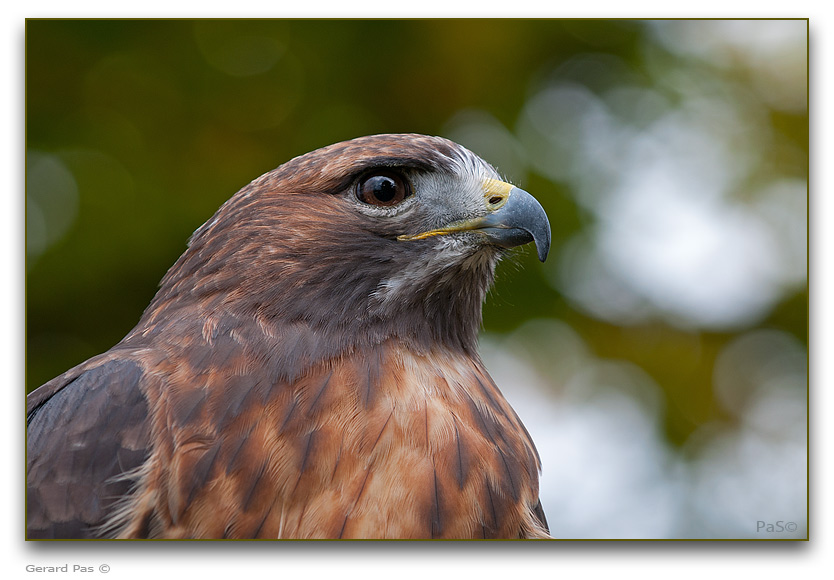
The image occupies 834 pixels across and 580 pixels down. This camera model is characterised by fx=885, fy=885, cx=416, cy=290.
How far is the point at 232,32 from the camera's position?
2.66m

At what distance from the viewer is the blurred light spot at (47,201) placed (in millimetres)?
2492

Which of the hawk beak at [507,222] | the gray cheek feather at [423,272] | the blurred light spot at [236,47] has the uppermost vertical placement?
the blurred light spot at [236,47]

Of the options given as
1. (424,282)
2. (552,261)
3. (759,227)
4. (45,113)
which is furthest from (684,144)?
(45,113)

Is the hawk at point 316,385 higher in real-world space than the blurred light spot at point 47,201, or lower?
lower

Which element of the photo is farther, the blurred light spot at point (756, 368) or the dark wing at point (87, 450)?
the blurred light spot at point (756, 368)

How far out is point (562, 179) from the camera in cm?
343

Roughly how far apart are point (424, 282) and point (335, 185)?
341 millimetres

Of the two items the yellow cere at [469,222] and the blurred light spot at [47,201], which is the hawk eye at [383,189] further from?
the blurred light spot at [47,201]

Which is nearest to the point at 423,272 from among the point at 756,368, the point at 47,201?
the point at 47,201

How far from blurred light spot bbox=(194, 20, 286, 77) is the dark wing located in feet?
3.50

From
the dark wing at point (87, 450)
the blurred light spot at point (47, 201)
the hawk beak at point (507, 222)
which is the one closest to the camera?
the dark wing at point (87, 450)

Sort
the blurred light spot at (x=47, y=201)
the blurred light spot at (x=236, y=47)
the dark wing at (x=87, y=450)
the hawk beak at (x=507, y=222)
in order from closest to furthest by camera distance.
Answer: the dark wing at (x=87, y=450)
the hawk beak at (x=507, y=222)
the blurred light spot at (x=47, y=201)
the blurred light spot at (x=236, y=47)

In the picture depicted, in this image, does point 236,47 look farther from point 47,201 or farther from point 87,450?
point 87,450

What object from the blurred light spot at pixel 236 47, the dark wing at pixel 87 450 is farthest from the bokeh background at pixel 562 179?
the dark wing at pixel 87 450
